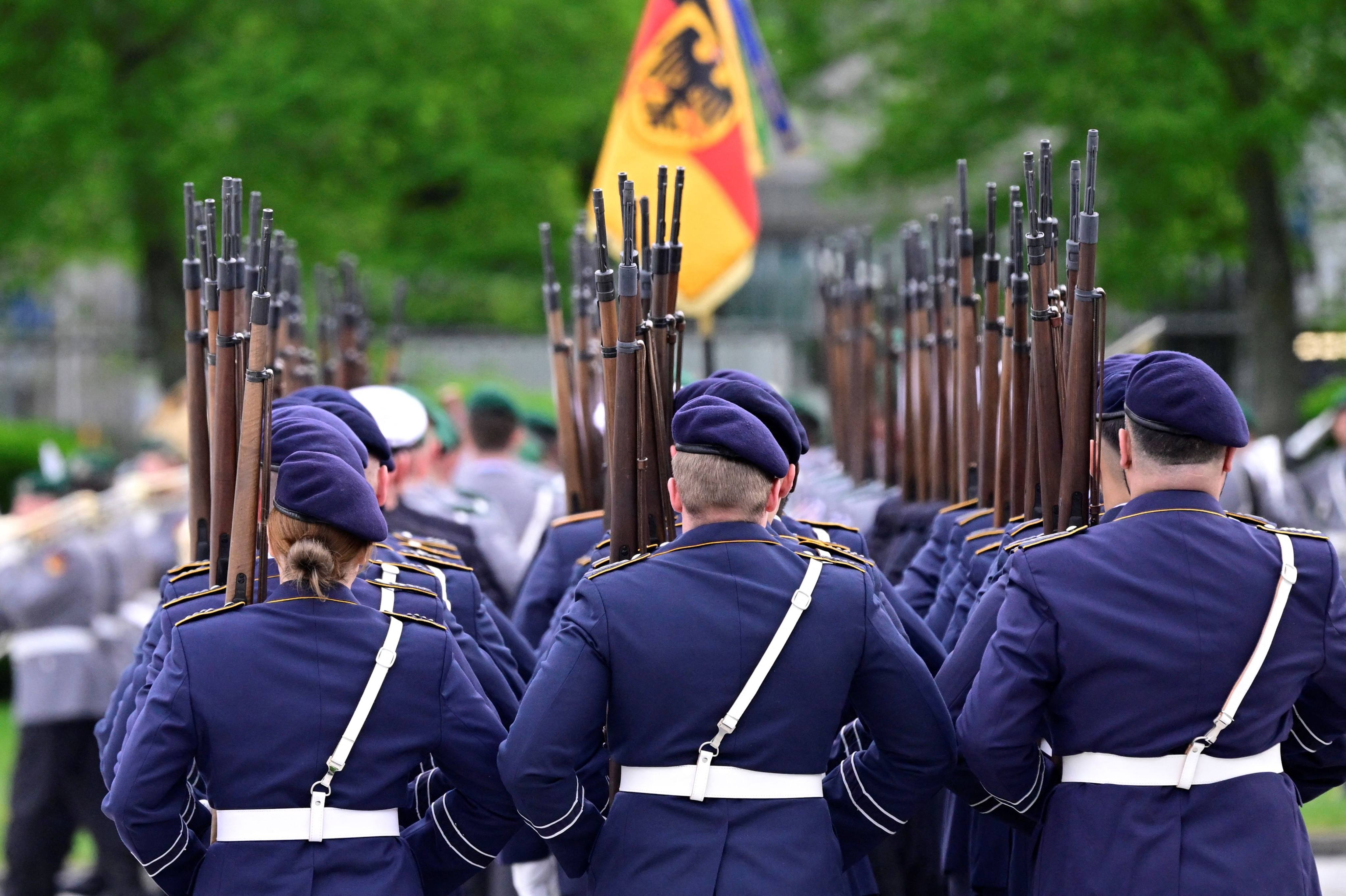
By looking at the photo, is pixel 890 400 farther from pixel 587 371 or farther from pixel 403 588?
pixel 403 588

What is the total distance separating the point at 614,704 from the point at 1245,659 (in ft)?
4.09

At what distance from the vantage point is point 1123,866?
11.0ft

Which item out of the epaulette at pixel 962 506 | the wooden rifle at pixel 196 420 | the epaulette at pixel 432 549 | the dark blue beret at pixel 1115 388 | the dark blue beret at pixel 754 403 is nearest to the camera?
the dark blue beret at pixel 754 403

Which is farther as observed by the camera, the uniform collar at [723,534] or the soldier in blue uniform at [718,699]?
the uniform collar at [723,534]

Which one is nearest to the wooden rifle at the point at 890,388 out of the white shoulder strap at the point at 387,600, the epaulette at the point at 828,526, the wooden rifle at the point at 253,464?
the epaulette at the point at 828,526

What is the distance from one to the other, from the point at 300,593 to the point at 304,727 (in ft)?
0.91

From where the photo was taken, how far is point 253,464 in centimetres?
359

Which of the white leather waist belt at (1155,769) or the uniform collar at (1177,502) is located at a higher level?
the uniform collar at (1177,502)

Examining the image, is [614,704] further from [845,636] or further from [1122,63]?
[1122,63]

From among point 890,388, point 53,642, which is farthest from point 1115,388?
point 53,642

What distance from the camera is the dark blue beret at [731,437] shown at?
11.2 ft

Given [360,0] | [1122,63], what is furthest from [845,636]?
[360,0]

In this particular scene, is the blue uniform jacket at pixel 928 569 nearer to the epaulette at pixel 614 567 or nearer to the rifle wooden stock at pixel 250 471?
the epaulette at pixel 614 567

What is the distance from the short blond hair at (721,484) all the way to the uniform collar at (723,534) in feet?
0.09
